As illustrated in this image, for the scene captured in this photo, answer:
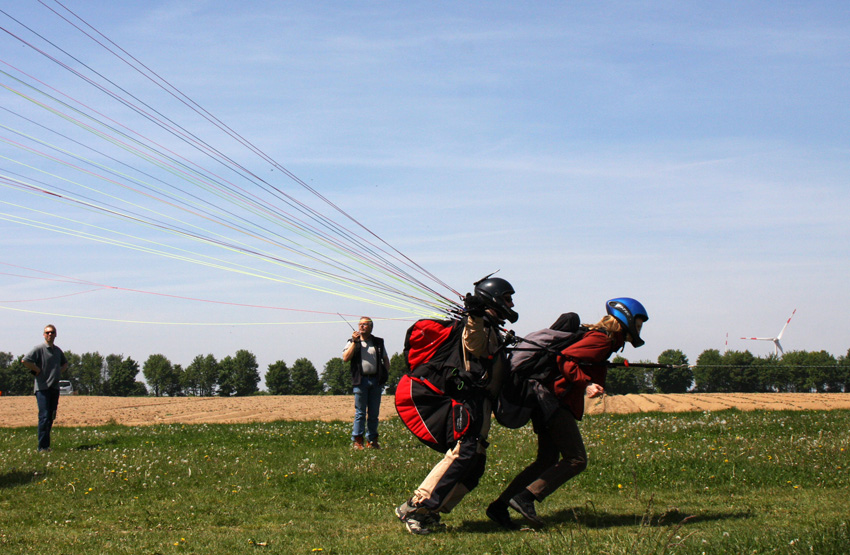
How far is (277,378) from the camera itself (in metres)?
85.2

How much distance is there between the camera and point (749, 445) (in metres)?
10.9

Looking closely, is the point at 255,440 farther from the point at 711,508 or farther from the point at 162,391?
the point at 162,391

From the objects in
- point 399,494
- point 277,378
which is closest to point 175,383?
point 277,378

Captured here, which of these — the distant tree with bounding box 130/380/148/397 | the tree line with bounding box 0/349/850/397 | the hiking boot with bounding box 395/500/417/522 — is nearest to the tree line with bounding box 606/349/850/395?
the tree line with bounding box 0/349/850/397

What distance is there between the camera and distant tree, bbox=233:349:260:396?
87938mm

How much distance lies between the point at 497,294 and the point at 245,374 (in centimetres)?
8641

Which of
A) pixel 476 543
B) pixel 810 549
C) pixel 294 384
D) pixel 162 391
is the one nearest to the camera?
pixel 810 549

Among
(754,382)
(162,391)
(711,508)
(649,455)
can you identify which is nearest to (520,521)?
(711,508)

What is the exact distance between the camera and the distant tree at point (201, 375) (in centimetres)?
9231

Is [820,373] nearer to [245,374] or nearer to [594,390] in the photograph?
[245,374]

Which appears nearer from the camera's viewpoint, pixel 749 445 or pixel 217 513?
pixel 217 513

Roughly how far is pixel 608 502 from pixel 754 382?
295 ft

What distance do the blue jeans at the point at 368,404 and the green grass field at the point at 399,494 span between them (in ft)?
1.36

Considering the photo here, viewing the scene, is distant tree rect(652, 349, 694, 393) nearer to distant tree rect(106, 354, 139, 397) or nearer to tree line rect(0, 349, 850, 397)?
tree line rect(0, 349, 850, 397)
